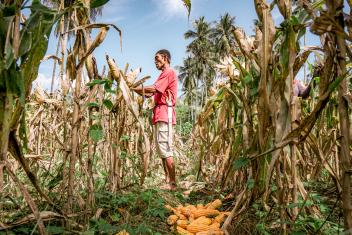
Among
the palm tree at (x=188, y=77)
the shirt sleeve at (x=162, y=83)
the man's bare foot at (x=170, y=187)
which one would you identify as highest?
the palm tree at (x=188, y=77)

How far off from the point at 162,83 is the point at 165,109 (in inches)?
12.4

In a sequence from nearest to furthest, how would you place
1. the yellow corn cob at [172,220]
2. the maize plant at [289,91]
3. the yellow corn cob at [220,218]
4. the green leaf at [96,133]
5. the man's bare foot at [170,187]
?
the maize plant at [289,91]
the green leaf at [96,133]
the yellow corn cob at [220,218]
the yellow corn cob at [172,220]
the man's bare foot at [170,187]

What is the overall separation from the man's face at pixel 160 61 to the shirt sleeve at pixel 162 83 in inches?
6.5

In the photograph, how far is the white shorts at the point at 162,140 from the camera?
3.73 metres

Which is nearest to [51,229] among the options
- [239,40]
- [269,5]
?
[239,40]

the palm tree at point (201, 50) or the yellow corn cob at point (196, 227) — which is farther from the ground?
the palm tree at point (201, 50)

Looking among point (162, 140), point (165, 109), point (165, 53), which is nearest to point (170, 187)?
point (162, 140)

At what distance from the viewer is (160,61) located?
387 centimetres

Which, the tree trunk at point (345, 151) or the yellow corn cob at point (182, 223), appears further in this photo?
the yellow corn cob at point (182, 223)

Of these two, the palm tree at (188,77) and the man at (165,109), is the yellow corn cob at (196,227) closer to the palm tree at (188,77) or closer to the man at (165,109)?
the man at (165,109)

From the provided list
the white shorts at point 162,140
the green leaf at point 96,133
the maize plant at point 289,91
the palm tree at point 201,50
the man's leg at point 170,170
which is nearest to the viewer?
the maize plant at point 289,91

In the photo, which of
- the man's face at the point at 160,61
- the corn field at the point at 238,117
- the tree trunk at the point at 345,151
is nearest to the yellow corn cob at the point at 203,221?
the corn field at the point at 238,117

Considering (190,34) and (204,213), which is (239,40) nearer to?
(204,213)

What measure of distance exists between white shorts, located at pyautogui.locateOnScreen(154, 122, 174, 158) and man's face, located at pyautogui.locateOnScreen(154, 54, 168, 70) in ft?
2.18
